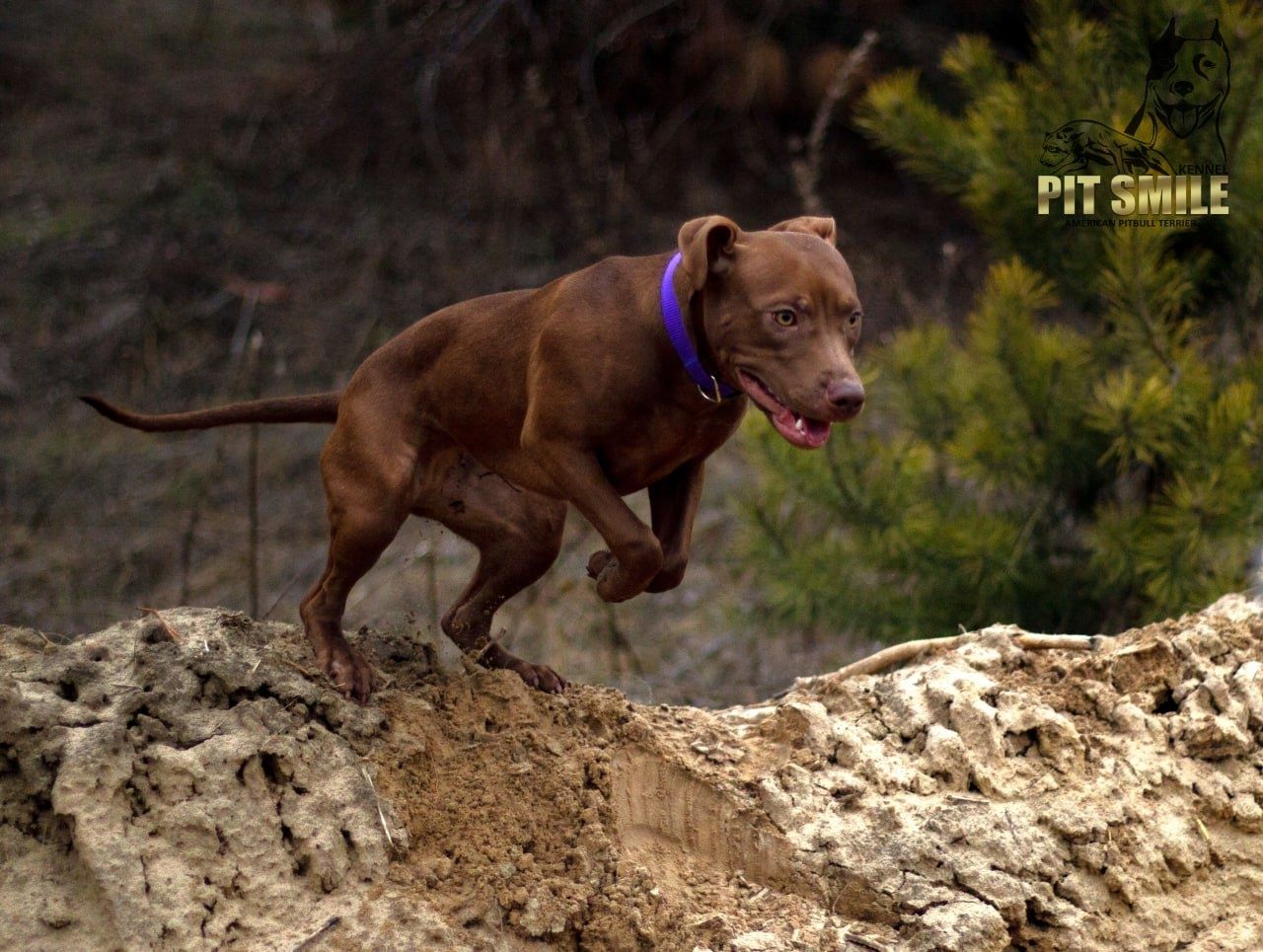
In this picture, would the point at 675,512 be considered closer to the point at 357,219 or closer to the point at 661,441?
the point at 661,441

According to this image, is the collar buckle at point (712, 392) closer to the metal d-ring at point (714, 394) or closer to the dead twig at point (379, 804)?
the metal d-ring at point (714, 394)

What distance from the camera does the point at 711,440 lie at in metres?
3.68

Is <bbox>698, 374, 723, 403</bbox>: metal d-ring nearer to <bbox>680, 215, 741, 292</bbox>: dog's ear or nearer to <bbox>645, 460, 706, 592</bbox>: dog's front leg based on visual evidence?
<bbox>680, 215, 741, 292</bbox>: dog's ear

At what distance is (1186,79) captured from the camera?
5801 mm

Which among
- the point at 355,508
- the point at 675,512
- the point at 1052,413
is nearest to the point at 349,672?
the point at 355,508

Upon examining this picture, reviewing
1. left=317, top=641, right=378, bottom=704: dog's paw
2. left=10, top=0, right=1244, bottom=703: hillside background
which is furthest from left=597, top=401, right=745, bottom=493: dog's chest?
left=10, top=0, right=1244, bottom=703: hillside background

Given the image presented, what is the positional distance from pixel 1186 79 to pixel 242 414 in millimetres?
3770

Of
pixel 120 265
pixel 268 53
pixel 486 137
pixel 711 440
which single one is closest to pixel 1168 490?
pixel 711 440

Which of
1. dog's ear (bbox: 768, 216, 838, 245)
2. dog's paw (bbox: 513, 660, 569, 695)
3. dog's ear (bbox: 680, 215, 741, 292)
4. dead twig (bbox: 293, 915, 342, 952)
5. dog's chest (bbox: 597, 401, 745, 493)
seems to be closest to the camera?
dead twig (bbox: 293, 915, 342, 952)

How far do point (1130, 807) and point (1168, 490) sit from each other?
2199mm

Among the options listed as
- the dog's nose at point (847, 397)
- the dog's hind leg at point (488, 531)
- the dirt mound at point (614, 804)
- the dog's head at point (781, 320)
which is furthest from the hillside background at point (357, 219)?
the dog's nose at point (847, 397)

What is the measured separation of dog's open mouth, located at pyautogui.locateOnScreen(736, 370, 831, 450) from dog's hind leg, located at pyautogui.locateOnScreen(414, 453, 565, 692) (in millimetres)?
1007

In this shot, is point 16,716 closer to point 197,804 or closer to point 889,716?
point 197,804

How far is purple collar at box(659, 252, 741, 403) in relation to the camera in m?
3.45
